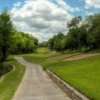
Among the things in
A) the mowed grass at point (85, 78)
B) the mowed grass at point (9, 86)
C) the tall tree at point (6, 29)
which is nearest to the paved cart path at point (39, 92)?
the mowed grass at point (9, 86)

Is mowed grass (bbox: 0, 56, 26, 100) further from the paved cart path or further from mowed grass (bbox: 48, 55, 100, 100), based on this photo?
mowed grass (bbox: 48, 55, 100, 100)

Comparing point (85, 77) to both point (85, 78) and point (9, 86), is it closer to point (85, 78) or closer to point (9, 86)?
point (85, 78)

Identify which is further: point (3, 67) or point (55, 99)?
point (3, 67)

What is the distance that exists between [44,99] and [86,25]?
41.5m

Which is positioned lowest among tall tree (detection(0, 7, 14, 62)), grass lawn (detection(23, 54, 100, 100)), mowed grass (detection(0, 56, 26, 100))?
mowed grass (detection(0, 56, 26, 100))

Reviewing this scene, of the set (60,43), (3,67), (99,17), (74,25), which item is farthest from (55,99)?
(60,43)

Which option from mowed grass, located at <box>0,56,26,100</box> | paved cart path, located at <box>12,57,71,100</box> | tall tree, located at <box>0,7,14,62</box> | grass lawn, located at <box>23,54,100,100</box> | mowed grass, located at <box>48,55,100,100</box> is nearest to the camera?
mowed grass, located at <box>48,55,100,100</box>

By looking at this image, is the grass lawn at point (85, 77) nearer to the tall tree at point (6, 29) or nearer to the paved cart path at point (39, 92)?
→ the paved cart path at point (39, 92)

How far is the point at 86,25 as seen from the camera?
4419cm

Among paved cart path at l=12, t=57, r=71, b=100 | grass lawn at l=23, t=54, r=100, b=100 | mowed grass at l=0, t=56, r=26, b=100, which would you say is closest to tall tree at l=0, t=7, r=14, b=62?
mowed grass at l=0, t=56, r=26, b=100

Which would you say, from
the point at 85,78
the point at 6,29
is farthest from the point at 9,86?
the point at 6,29

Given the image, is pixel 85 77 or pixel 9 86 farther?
pixel 9 86

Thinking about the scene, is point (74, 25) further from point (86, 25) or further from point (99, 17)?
point (99, 17)

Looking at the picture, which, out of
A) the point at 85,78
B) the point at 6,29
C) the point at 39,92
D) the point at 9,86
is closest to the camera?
the point at 39,92
